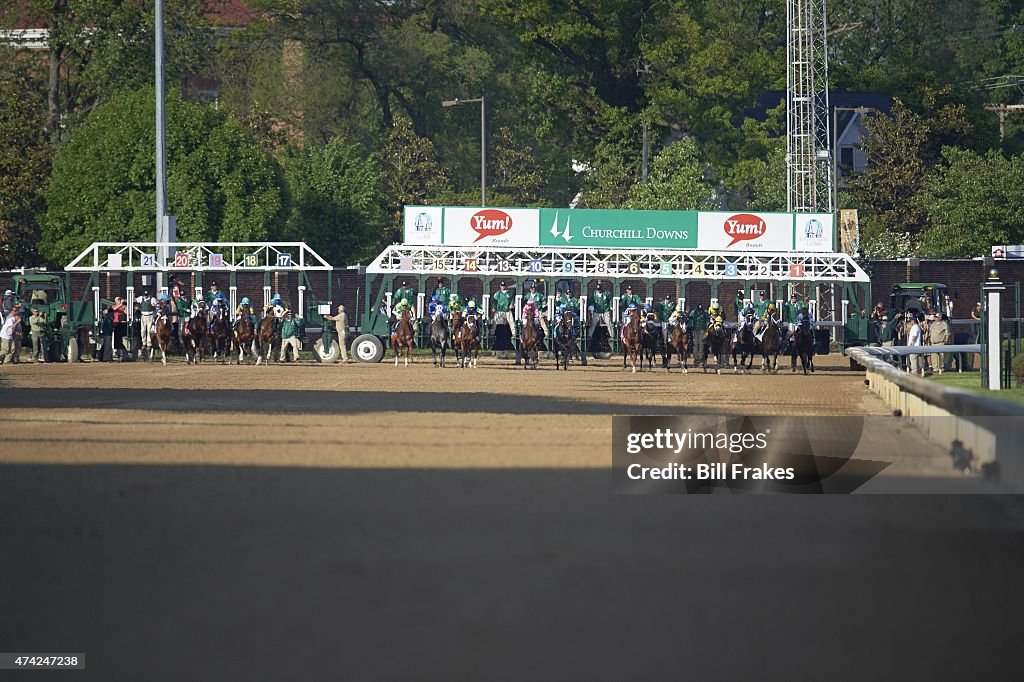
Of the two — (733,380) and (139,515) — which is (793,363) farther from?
(139,515)

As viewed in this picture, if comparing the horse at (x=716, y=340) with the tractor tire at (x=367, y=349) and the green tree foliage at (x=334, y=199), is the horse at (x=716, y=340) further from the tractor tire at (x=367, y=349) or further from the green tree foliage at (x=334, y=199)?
the green tree foliage at (x=334, y=199)

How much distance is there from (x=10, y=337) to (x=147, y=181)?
16599mm

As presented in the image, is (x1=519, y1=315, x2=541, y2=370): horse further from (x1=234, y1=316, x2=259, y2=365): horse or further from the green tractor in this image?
the green tractor

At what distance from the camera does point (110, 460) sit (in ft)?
55.1

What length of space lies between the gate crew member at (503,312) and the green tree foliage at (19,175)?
20441 mm

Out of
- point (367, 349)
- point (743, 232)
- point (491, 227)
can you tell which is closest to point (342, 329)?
point (367, 349)

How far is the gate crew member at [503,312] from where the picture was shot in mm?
43062

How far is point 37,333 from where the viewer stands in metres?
41.8

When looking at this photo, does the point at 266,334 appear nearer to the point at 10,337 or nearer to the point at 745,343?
the point at 10,337

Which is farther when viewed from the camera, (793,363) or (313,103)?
(313,103)

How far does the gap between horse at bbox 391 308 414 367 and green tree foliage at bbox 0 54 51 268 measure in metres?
22.1

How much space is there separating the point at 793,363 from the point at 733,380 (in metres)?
5.37

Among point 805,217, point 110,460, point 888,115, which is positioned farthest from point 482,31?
point 110,460

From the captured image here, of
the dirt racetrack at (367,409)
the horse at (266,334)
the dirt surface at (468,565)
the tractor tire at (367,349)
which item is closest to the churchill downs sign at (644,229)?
the tractor tire at (367,349)
